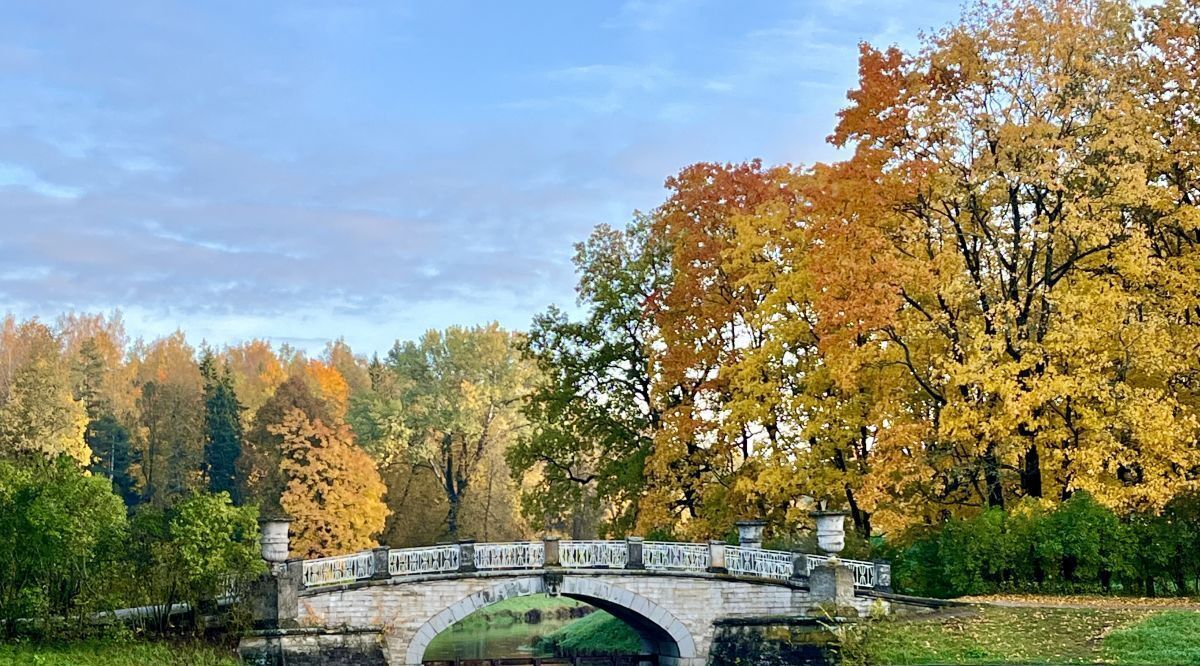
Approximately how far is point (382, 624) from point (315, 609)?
1.40 meters

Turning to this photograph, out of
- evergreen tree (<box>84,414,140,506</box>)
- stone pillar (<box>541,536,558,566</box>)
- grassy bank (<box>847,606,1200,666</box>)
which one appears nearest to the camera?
grassy bank (<box>847,606,1200,666</box>)

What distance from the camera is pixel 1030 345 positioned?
86.0 ft

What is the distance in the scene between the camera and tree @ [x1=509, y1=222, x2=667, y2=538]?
35.8 meters

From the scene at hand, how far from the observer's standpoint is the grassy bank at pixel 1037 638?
2084cm

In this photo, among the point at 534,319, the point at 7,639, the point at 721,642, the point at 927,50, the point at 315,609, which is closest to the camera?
the point at 7,639

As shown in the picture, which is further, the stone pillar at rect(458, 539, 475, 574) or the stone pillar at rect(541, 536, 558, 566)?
the stone pillar at rect(541, 536, 558, 566)

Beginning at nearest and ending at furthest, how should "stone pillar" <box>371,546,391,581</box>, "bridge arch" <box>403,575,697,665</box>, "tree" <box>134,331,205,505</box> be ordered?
"stone pillar" <box>371,546,391,581</box> < "bridge arch" <box>403,575,697,665</box> < "tree" <box>134,331,205,505</box>

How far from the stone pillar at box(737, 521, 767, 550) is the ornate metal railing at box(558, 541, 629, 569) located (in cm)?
309

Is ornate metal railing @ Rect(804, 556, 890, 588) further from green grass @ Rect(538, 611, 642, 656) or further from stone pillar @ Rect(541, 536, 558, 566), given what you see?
green grass @ Rect(538, 611, 642, 656)

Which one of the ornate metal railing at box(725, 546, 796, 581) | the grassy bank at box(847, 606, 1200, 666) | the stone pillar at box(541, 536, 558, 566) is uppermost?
the stone pillar at box(541, 536, 558, 566)

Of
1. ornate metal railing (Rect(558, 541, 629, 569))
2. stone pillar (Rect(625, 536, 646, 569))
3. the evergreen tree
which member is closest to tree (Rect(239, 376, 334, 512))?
ornate metal railing (Rect(558, 541, 629, 569))

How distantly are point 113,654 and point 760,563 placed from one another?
13.0 metres

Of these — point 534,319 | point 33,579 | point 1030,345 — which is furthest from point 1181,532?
point 33,579

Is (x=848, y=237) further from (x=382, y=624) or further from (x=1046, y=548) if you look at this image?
(x=382, y=624)
